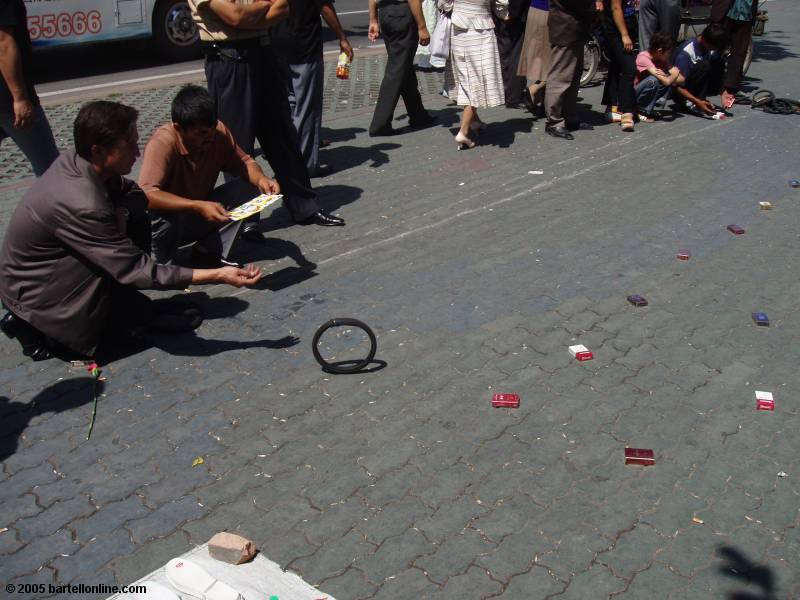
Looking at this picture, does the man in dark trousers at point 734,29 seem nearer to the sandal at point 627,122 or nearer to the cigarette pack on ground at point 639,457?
the sandal at point 627,122

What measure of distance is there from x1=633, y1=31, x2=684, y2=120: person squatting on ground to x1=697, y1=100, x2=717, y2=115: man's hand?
344 mm

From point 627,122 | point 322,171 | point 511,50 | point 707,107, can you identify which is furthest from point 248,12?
point 707,107

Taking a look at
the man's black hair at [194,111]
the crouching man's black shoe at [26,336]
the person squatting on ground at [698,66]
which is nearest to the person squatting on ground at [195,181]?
the man's black hair at [194,111]

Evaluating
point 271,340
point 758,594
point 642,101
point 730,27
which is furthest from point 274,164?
point 730,27

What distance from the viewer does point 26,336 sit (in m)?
4.33

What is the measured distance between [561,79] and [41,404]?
6004 mm

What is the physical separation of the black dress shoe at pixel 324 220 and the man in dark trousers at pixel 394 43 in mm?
2421

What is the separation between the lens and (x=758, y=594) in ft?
9.39

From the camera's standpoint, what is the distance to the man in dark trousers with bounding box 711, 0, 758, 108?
9.04 m

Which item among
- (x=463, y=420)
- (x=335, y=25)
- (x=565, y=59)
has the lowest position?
(x=463, y=420)

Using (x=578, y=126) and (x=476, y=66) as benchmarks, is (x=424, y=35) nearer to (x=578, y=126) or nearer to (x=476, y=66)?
(x=476, y=66)

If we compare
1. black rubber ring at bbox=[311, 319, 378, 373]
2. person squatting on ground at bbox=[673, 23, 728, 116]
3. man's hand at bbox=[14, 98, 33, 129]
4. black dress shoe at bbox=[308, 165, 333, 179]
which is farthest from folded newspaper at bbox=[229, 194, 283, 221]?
person squatting on ground at bbox=[673, 23, 728, 116]

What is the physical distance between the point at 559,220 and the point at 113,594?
4.28 m

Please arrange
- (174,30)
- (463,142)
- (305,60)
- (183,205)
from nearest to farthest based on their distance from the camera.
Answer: (183,205) < (305,60) < (463,142) < (174,30)
